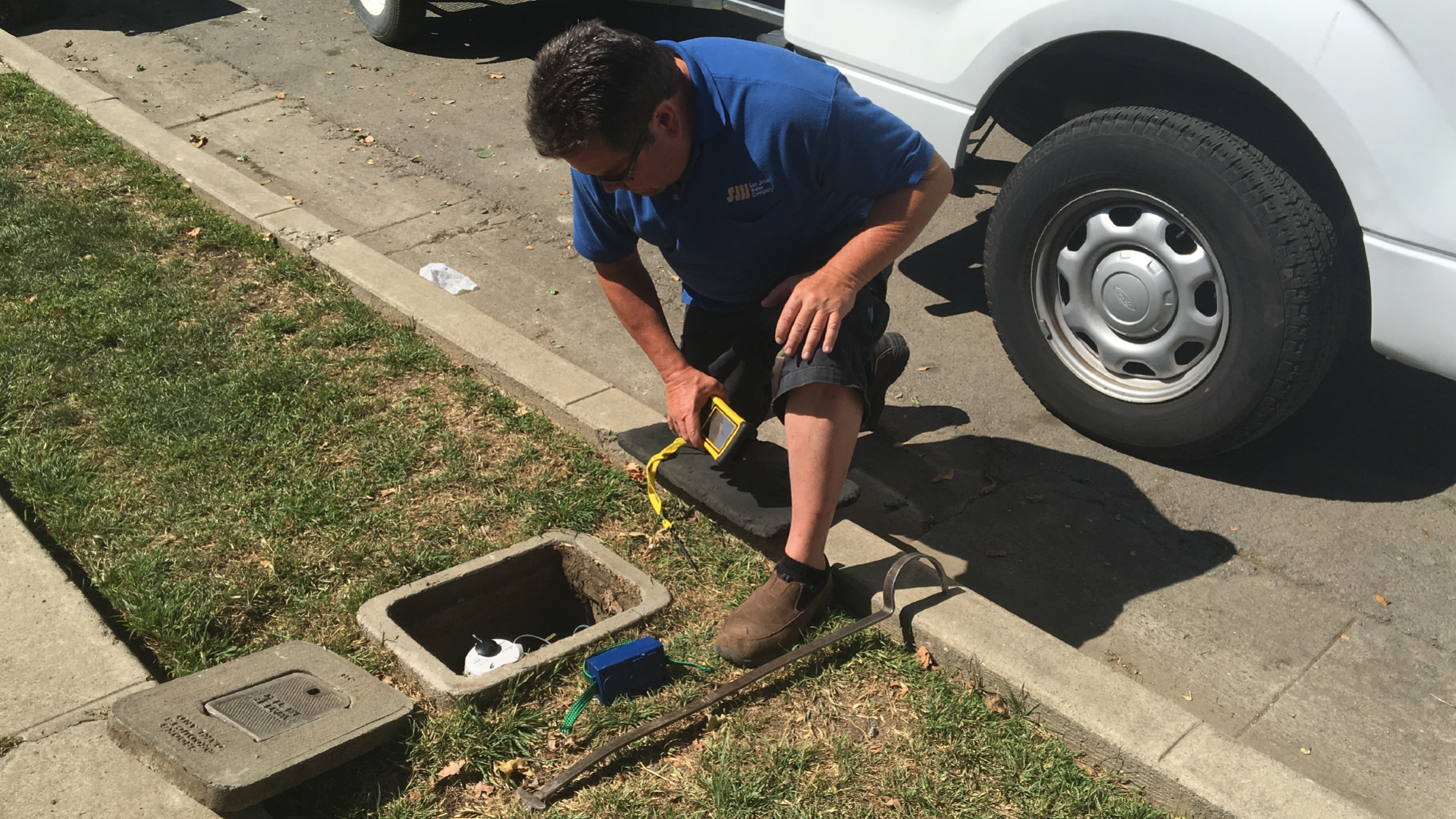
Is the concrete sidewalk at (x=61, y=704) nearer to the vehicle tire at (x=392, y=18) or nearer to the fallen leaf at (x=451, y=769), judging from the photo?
the fallen leaf at (x=451, y=769)

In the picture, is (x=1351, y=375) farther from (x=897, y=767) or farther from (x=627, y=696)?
(x=627, y=696)

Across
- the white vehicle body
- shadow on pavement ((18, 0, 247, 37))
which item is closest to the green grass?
the white vehicle body

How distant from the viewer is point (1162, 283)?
11.7 feet

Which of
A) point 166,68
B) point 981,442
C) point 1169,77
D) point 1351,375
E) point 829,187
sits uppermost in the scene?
point 1169,77

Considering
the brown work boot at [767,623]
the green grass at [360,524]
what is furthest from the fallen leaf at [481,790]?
the brown work boot at [767,623]

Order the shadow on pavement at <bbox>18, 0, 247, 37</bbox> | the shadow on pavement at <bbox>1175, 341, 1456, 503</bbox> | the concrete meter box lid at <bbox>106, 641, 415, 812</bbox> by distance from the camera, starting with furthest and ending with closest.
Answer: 1. the shadow on pavement at <bbox>18, 0, 247, 37</bbox>
2. the shadow on pavement at <bbox>1175, 341, 1456, 503</bbox>
3. the concrete meter box lid at <bbox>106, 641, 415, 812</bbox>

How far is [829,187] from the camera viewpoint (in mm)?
2811

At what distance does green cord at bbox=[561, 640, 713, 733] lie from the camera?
2631 mm

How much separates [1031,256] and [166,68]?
6295mm

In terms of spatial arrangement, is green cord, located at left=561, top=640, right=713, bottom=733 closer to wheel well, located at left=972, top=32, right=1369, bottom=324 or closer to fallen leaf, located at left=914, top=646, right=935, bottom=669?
fallen leaf, located at left=914, top=646, right=935, bottom=669

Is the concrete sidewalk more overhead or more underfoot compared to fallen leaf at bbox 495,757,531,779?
more underfoot

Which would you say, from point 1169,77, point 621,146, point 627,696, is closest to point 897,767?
→ point 627,696

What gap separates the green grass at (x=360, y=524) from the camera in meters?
2.49

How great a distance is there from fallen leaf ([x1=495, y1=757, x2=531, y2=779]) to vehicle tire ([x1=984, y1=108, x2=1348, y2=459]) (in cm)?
221
